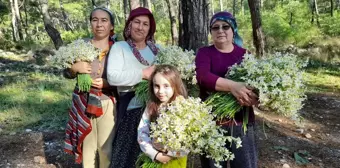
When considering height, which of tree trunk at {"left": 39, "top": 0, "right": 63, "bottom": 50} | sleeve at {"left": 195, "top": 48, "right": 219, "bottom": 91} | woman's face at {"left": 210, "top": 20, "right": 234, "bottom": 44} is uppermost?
tree trunk at {"left": 39, "top": 0, "right": 63, "bottom": 50}

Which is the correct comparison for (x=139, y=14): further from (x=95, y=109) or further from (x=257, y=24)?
(x=257, y=24)

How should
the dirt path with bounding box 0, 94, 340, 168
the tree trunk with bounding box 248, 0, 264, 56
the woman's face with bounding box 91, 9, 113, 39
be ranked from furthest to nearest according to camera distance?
the tree trunk with bounding box 248, 0, 264, 56
the dirt path with bounding box 0, 94, 340, 168
the woman's face with bounding box 91, 9, 113, 39

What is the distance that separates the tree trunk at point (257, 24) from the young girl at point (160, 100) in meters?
7.36

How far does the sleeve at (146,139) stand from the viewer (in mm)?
2490

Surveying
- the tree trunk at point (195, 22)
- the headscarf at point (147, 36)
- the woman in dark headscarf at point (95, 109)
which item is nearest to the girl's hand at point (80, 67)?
the woman in dark headscarf at point (95, 109)

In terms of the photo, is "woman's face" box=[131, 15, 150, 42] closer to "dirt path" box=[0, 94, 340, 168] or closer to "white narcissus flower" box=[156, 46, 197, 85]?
"white narcissus flower" box=[156, 46, 197, 85]

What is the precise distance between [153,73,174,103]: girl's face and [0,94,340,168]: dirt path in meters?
1.70

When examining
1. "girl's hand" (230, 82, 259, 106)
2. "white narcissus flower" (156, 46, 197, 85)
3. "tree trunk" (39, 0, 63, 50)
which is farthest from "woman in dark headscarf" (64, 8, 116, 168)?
"tree trunk" (39, 0, 63, 50)

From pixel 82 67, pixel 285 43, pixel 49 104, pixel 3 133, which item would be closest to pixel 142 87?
pixel 82 67

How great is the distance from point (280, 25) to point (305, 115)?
10664 mm

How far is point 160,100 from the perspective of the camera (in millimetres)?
2549

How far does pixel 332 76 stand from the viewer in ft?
37.2

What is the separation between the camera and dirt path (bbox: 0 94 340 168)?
454cm

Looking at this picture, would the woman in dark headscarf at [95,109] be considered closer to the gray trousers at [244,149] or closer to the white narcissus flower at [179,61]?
the white narcissus flower at [179,61]
